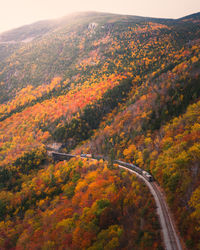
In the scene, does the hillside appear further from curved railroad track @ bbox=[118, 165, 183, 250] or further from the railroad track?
the railroad track

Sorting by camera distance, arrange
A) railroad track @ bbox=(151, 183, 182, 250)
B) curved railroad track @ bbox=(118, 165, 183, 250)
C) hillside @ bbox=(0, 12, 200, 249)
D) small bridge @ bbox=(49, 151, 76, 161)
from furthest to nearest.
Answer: small bridge @ bbox=(49, 151, 76, 161) < hillside @ bbox=(0, 12, 200, 249) < curved railroad track @ bbox=(118, 165, 183, 250) < railroad track @ bbox=(151, 183, 182, 250)

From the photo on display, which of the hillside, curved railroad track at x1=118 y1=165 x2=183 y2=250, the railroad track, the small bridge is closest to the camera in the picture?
the railroad track

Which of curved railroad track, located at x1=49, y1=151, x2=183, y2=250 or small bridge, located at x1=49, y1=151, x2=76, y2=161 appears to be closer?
curved railroad track, located at x1=49, y1=151, x2=183, y2=250

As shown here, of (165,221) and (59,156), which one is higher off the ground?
(165,221)

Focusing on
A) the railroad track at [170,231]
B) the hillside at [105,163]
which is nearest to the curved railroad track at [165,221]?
the railroad track at [170,231]

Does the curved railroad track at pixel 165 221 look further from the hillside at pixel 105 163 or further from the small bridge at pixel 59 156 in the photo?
the small bridge at pixel 59 156

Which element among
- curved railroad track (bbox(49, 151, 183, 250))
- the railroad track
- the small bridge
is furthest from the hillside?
the small bridge

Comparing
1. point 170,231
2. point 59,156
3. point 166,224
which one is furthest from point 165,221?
point 59,156

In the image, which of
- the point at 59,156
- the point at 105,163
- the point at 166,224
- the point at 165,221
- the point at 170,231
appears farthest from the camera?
the point at 59,156

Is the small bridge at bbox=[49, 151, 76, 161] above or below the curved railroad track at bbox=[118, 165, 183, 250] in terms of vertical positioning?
below

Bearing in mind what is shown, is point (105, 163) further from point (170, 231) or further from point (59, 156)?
point (170, 231)

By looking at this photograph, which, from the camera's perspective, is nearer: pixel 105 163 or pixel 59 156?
pixel 105 163

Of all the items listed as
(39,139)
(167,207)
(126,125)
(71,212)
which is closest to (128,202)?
(167,207)
